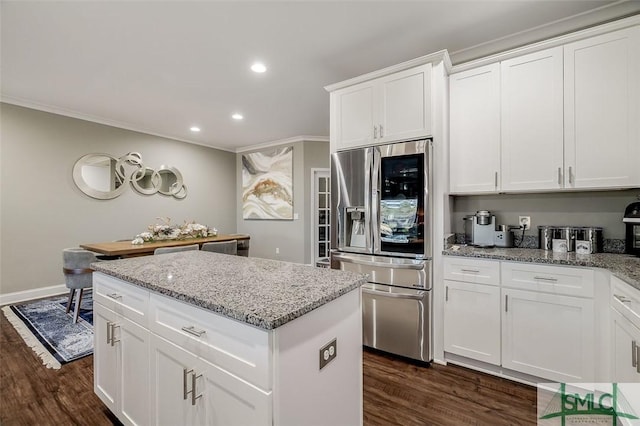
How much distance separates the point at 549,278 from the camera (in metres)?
1.93

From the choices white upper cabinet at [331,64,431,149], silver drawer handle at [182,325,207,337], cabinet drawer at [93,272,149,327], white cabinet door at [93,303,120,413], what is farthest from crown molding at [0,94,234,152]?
silver drawer handle at [182,325,207,337]

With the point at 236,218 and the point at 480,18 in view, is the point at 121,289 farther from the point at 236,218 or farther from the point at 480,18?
the point at 236,218

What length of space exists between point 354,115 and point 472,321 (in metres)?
2.05

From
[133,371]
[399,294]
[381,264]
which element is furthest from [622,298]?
[133,371]

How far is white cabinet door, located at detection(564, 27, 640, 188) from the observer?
194cm

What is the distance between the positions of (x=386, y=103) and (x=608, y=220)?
79.5 inches

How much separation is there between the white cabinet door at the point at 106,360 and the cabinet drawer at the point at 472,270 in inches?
90.6

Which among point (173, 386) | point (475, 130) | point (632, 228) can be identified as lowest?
point (173, 386)

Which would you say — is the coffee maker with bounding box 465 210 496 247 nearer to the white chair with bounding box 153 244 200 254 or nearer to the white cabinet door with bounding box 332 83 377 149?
the white cabinet door with bounding box 332 83 377 149

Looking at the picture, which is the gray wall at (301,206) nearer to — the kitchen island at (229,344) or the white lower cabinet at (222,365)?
the kitchen island at (229,344)

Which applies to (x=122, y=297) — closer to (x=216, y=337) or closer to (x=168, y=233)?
(x=216, y=337)

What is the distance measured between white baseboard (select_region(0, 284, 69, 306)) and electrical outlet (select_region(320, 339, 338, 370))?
15.8 feet

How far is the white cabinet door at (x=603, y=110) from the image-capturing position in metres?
1.94

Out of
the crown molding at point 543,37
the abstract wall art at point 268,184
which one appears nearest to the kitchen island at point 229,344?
the crown molding at point 543,37
